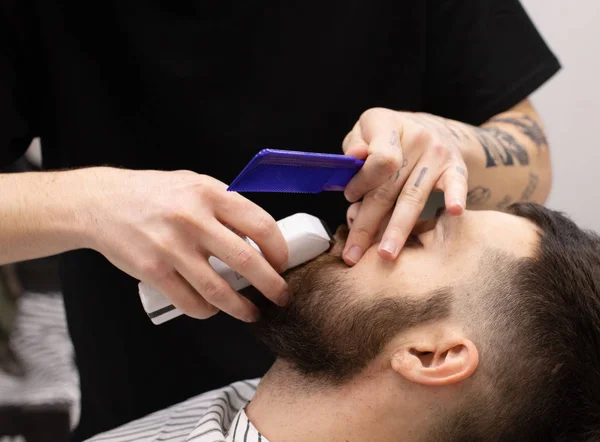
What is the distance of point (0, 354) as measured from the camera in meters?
1.83

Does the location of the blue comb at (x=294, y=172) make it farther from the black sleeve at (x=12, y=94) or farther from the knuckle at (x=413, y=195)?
the black sleeve at (x=12, y=94)

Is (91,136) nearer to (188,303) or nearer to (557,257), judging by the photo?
(188,303)

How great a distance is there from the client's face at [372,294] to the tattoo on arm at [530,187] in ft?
1.01

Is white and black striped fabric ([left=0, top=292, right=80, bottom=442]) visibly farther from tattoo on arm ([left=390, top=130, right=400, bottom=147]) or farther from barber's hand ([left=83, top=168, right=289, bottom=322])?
tattoo on arm ([left=390, top=130, right=400, bottom=147])

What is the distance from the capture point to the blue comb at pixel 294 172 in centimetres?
78

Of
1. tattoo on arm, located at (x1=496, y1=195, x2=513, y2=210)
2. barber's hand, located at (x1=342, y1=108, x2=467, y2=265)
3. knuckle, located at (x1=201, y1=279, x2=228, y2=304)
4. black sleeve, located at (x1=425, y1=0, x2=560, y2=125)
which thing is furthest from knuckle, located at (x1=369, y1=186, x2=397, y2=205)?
black sleeve, located at (x1=425, y1=0, x2=560, y2=125)

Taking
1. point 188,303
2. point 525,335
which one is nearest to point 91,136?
point 188,303

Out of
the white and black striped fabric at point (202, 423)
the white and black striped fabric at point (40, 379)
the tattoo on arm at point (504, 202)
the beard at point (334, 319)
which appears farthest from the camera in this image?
the white and black striped fabric at point (40, 379)

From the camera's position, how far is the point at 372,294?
1.01 metres

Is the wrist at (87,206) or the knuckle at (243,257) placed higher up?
the wrist at (87,206)

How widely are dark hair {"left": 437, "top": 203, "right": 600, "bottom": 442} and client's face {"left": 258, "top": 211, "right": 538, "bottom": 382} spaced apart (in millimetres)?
74

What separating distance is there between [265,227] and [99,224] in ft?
0.82

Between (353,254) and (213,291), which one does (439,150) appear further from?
(213,291)

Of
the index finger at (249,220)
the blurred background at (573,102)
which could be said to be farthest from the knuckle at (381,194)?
the blurred background at (573,102)
